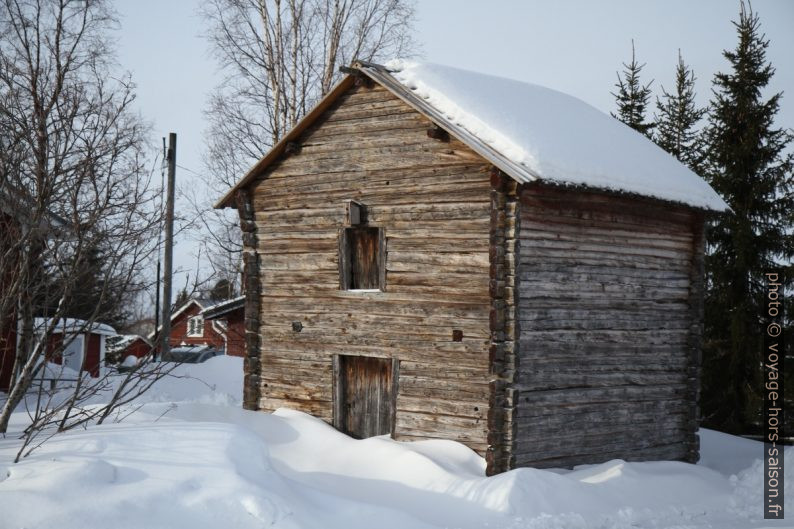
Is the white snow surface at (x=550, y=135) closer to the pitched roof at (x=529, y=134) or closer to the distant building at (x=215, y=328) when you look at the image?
the pitched roof at (x=529, y=134)

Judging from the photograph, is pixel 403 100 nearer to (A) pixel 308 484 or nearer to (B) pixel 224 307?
(A) pixel 308 484

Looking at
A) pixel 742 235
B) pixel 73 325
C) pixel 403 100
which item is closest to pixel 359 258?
pixel 403 100

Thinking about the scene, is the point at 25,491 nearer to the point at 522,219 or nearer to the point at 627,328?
the point at 522,219

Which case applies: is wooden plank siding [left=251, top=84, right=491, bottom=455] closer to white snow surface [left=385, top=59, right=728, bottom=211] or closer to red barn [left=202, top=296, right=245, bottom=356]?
white snow surface [left=385, top=59, right=728, bottom=211]

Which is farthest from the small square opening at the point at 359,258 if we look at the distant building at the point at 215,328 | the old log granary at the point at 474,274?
the distant building at the point at 215,328

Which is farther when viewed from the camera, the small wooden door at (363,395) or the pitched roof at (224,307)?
the pitched roof at (224,307)

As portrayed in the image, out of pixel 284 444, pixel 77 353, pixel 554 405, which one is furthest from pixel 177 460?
pixel 77 353

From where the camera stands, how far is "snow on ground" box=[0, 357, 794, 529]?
7734 mm

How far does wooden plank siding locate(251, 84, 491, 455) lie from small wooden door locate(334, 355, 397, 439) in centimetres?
21

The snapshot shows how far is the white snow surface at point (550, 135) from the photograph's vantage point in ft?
40.8

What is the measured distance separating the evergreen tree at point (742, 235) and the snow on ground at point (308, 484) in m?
4.89

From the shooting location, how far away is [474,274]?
40.8 ft

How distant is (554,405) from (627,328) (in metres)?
2.11

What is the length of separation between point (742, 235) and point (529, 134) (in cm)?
896
